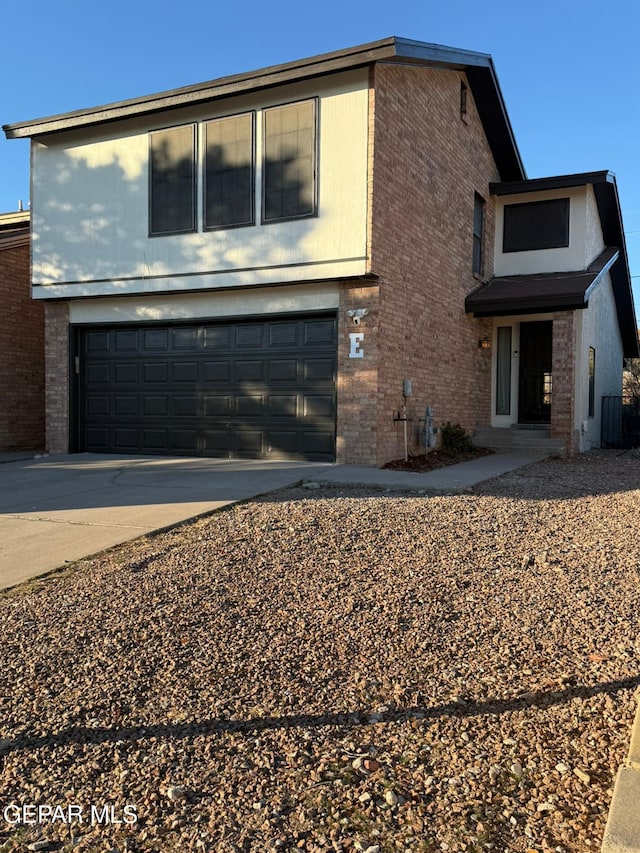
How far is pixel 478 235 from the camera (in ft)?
48.9

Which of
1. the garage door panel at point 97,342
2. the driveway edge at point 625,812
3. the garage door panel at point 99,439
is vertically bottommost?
the driveway edge at point 625,812

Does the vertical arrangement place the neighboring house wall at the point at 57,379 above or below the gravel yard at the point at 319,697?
above

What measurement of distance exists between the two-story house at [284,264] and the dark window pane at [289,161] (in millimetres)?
29

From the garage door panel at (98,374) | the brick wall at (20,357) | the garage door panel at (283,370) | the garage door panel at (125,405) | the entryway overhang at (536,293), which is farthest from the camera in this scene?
the brick wall at (20,357)

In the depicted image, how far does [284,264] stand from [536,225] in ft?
24.3

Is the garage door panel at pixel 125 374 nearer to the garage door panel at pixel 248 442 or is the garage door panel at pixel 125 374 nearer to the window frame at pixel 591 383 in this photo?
the garage door panel at pixel 248 442

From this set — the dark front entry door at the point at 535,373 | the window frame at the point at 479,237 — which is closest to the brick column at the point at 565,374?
the dark front entry door at the point at 535,373

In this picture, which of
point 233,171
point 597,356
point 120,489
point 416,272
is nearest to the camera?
point 120,489

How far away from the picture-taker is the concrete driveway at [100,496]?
18.5ft

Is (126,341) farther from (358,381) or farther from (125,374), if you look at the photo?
(358,381)

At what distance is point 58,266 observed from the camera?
12438mm

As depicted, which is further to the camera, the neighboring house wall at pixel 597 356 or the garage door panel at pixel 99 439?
the neighboring house wall at pixel 597 356

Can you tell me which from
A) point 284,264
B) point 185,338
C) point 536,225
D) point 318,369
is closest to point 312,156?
point 284,264

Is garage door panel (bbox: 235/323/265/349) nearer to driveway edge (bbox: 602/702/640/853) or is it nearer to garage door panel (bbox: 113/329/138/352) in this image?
garage door panel (bbox: 113/329/138/352)
